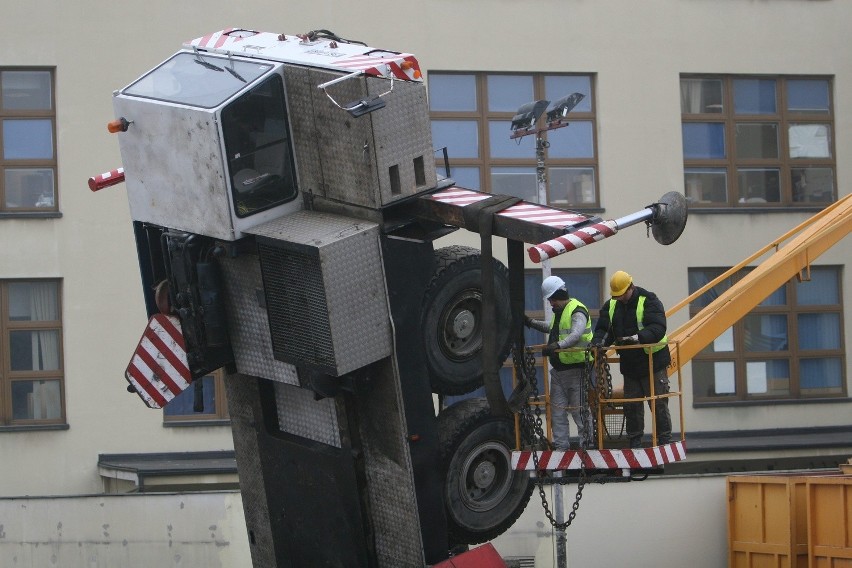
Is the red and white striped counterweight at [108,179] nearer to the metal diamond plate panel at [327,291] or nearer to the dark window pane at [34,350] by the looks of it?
the metal diamond plate panel at [327,291]

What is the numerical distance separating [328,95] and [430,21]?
14.7 meters

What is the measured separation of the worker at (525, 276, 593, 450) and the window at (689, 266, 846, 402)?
1460 centimetres

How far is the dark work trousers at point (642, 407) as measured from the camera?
11.0 m

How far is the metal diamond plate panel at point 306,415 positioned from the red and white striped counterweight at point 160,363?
0.70 metres

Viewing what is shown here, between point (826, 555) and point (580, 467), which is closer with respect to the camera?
point (580, 467)

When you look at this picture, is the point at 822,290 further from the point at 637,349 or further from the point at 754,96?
the point at 637,349

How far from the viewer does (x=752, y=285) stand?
1360 cm

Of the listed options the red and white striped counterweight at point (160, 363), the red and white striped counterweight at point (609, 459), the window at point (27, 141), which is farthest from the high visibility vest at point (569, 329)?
the window at point (27, 141)

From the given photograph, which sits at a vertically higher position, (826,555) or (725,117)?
(725,117)

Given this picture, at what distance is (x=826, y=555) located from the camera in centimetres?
1630

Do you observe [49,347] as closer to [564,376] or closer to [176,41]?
[176,41]

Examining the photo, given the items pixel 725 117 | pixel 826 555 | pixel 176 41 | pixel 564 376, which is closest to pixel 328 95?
pixel 564 376

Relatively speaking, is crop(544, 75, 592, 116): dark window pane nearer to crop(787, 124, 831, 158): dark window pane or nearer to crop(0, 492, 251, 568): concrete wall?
crop(787, 124, 831, 158): dark window pane

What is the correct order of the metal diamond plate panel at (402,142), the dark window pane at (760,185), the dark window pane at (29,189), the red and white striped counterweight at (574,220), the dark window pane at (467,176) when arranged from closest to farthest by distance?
the red and white striped counterweight at (574,220), the metal diamond plate panel at (402,142), the dark window pane at (29,189), the dark window pane at (467,176), the dark window pane at (760,185)
